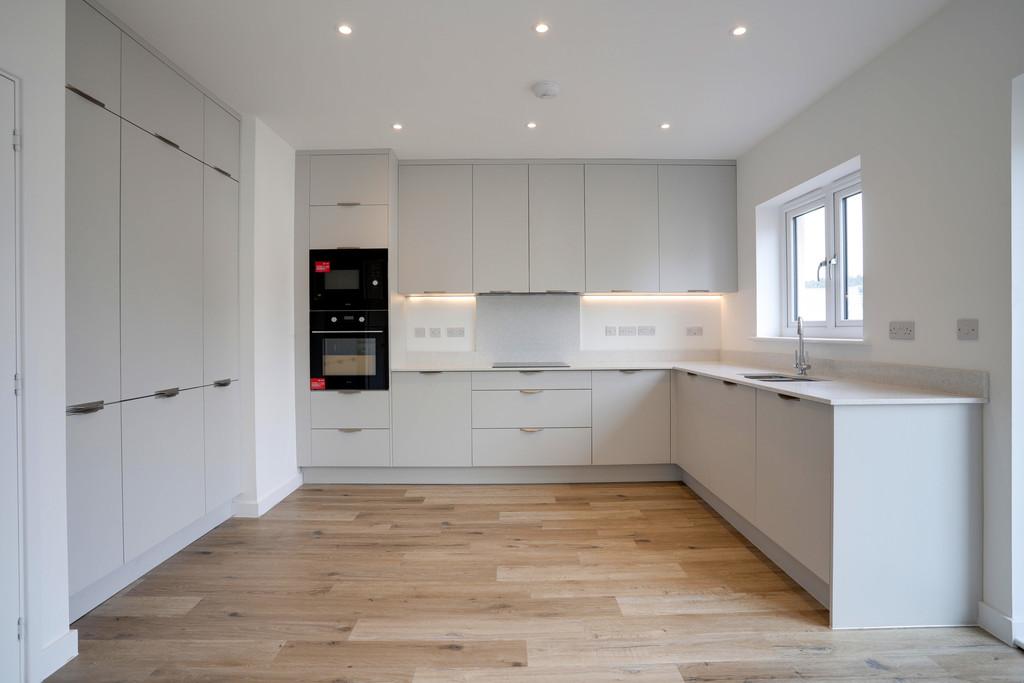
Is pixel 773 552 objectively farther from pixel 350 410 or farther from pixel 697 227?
pixel 350 410

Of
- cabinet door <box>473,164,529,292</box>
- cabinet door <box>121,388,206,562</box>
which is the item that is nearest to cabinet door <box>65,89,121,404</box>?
cabinet door <box>121,388,206,562</box>

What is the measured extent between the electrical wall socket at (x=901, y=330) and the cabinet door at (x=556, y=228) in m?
2.08

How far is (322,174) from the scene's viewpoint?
3877mm

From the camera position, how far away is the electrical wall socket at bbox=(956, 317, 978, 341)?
202 centimetres

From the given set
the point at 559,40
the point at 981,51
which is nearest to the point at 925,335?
the point at 981,51

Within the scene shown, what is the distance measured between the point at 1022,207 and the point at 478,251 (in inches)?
120

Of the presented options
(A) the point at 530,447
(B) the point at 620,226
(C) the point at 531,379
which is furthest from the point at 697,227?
(A) the point at 530,447

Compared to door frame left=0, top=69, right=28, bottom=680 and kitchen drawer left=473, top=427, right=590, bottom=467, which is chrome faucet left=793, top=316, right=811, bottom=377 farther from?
door frame left=0, top=69, right=28, bottom=680

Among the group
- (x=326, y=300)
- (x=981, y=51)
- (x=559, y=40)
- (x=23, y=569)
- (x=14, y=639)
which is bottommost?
(x=14, y=639)

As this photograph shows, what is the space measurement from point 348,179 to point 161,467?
7.64ft

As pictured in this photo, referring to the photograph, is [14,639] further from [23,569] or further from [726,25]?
[726,25]

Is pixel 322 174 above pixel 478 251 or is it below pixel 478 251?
above

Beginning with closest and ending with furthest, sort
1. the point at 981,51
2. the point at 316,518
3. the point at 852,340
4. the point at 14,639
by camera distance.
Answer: the point at 14,639
the point at 981,51
the point at 852,340
the point at 316,518

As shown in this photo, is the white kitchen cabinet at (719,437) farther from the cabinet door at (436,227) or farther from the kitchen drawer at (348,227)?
the kitchen drawer at (348,227)
